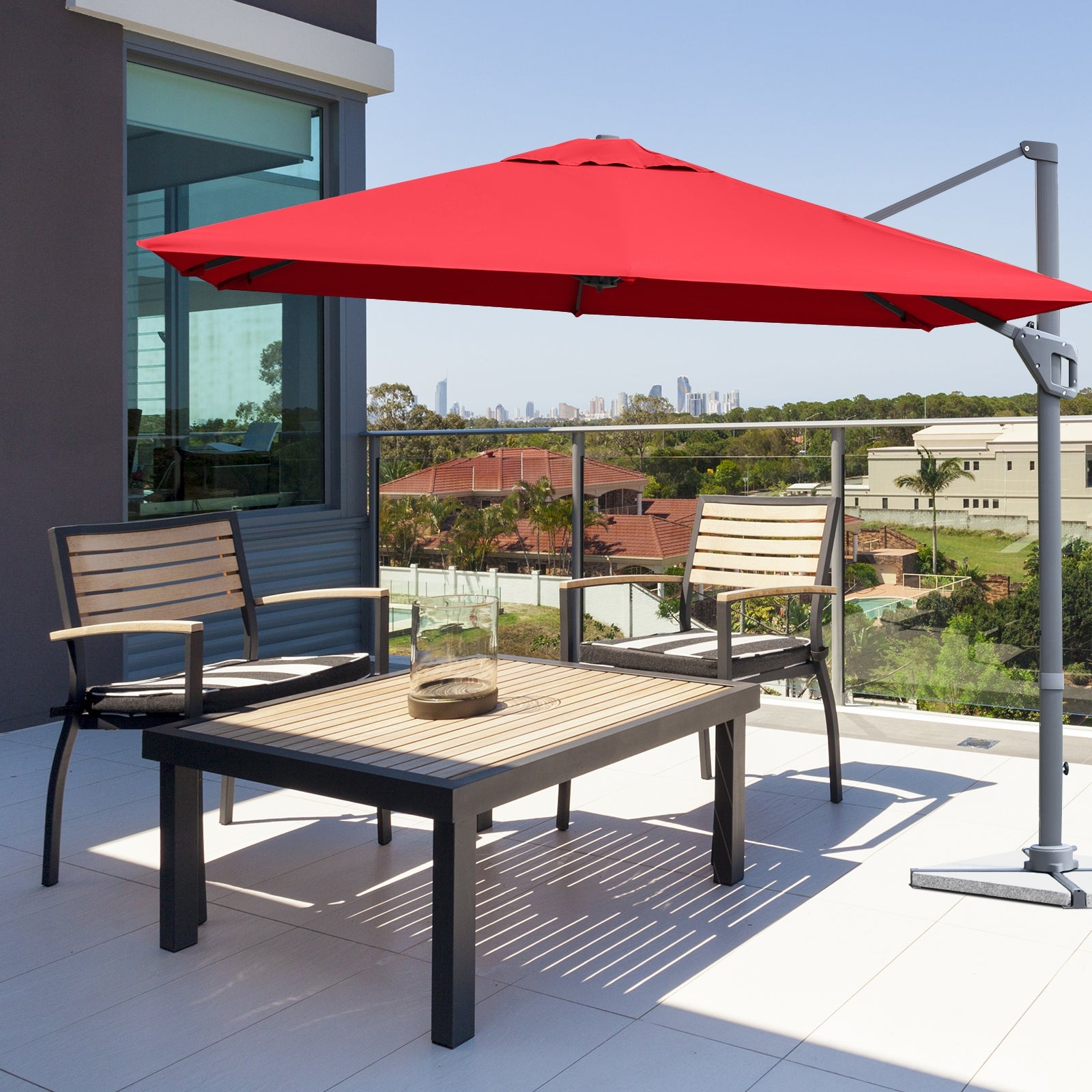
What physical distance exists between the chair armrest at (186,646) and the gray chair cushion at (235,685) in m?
0.05

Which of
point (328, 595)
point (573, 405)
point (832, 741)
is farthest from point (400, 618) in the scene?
point (573, 405)

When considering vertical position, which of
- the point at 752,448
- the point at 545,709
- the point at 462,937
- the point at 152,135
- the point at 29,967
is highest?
the point at 152,135

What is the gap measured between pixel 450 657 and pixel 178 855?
695 mm

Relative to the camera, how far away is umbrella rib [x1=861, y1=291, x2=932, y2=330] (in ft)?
10.4

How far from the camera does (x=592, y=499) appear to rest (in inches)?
193

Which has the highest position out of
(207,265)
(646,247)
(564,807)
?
(207,265)

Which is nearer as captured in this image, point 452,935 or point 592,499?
point 452,935

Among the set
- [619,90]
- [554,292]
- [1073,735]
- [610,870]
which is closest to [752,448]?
[554,292]

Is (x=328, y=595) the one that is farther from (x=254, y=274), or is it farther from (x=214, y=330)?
(x=214, y=330)

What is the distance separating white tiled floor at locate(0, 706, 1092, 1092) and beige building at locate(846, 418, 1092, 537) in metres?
0.92

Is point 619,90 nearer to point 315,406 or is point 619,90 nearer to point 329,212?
point 315,406

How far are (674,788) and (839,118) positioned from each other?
39747mm

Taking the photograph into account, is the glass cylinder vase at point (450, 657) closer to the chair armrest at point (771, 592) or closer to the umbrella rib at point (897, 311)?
the chair armrest at point (771, 592)

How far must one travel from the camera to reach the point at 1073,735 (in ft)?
13.6
